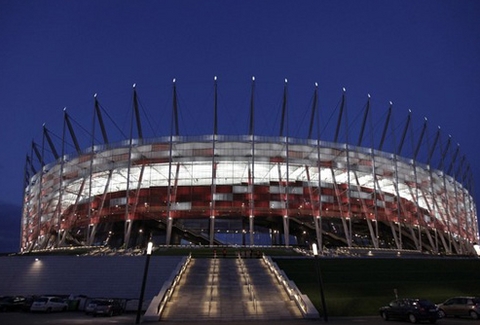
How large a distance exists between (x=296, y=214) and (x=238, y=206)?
8.89 metres

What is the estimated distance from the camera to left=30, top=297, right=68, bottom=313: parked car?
31.1 metres

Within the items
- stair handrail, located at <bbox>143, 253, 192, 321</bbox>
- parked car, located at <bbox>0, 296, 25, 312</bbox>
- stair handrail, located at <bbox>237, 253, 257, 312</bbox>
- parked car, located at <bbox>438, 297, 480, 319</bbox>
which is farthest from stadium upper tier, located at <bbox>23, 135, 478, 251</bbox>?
parked car, located at <bbox>438, 297, 480, 319</bbox>

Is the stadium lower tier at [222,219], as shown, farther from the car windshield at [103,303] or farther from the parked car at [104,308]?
the car windshield at [103,303]

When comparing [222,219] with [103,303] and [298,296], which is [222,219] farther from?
[298,296]

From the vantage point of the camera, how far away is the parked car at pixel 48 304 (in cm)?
3108

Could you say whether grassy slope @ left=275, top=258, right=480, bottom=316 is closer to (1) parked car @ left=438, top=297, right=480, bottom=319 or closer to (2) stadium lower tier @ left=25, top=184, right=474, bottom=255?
(1) parked car @ left=438, top=297, right=480, bottom=319

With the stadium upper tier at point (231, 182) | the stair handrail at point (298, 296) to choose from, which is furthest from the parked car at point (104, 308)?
the stadium upper tier at point (231, 182)

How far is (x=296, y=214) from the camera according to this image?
74.3 metres

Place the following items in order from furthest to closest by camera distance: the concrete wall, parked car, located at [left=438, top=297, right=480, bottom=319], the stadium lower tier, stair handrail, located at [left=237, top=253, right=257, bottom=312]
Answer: the stadium lower tier
the concrete wall
stair handrail, located at [left=237, top=253, right=257, bottom=312]
parked car, located at [left=438, top=297, right=480, bottom=319]

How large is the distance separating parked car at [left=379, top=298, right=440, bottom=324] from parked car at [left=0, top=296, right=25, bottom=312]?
23365 mm

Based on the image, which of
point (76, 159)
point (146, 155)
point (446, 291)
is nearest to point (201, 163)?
point (146, 155)

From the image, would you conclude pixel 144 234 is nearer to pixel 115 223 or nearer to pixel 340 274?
pixel 115 223

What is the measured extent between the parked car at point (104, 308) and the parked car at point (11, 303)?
6014 mm

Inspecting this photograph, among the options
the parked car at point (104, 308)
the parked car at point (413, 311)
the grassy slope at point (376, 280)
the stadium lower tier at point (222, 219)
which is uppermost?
the stadium lower tier at point (222, 219)
